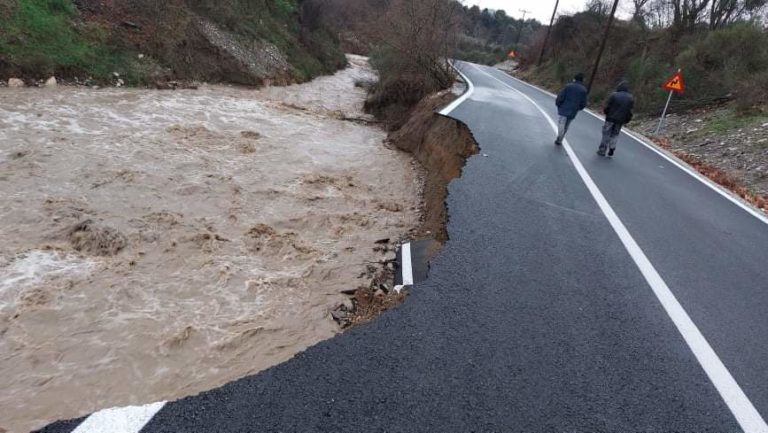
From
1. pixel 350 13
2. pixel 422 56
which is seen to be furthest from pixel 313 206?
pixel 350 13

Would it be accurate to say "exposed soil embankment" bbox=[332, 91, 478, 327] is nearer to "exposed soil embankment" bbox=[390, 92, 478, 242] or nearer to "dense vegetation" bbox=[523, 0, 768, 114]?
"exposed soil embankment" bbox=[390, 92, 478, 242]

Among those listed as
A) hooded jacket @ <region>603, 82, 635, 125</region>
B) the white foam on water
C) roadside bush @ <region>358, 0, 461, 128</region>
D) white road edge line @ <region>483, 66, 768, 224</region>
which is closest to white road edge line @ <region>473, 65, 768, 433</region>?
white road edge line @ <region>483, 66, 768, 224</region>

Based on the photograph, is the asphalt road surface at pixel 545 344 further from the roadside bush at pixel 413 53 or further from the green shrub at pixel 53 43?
the green shrub at pixel 53 43

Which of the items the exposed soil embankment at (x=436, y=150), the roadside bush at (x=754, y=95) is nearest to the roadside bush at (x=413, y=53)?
the exposed soil embankment at (x=436, y=150)

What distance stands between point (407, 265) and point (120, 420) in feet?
10.2

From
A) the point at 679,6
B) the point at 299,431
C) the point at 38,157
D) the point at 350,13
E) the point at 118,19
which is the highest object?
the point at 679,6

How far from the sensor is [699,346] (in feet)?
12.2

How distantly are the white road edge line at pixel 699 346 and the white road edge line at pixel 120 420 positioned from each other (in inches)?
138

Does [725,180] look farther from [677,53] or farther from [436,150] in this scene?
[677,53]

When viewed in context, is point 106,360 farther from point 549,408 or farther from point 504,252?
point 504,252

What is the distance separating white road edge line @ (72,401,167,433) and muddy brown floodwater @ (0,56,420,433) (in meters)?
0.76

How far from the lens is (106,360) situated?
151 inches

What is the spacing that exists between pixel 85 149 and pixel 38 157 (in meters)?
0.91

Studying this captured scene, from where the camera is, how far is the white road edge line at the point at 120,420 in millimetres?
2438
